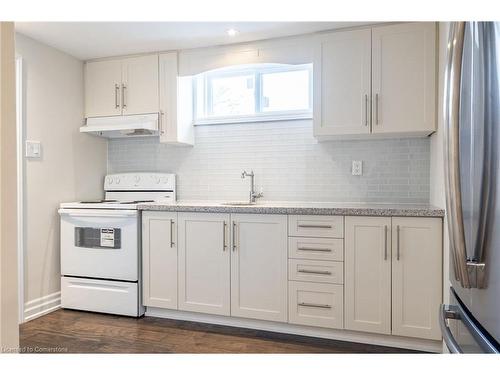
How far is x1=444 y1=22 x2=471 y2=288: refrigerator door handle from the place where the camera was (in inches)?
34.9

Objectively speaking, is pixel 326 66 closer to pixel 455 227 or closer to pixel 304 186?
pixel 304 186

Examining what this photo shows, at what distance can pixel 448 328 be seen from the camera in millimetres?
1069

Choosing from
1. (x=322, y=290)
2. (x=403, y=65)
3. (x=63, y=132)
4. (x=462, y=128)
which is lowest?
(x=322, y=290)

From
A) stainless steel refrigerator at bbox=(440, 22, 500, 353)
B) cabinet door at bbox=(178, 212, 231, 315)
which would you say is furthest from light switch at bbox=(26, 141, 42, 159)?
stainless steel refrigerator at bbox=(440, 22, 500, 353)

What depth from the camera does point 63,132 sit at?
307 cm

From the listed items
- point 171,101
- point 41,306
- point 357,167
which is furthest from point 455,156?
point 41,306

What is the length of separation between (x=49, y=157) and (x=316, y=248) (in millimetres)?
2350

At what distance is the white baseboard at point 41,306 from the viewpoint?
271 cm

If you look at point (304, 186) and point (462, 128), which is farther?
point (304, 186)

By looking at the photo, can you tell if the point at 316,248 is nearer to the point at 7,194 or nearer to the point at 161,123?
the point at 161,123

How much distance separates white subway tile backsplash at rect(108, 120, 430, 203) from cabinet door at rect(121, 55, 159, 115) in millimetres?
395
